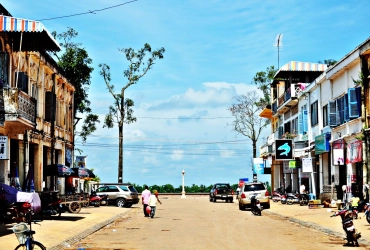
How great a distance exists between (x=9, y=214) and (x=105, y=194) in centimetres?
2225

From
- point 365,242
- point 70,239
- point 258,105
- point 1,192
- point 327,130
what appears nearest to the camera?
point 365,242

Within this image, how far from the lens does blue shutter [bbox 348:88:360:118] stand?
1296 inches

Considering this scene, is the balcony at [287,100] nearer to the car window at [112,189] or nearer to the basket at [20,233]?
the car window at [112,189]

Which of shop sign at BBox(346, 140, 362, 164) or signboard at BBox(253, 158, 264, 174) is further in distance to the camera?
signboard at BBox(253, 158, 264, 174)

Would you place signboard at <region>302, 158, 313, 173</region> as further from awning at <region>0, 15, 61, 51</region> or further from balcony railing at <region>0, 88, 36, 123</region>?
balcony railing at <region>0, 88, 36, 123</region>

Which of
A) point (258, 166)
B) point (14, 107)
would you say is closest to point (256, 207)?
point (14, 107)

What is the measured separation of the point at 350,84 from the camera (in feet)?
115

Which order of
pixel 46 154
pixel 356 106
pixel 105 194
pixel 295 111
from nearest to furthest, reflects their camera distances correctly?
pixel 356 106, pixel 46 154, pixel 105 194, pixel 295 111

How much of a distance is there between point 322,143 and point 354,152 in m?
6.64

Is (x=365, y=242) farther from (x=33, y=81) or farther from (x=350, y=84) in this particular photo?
(x=33, y=81)

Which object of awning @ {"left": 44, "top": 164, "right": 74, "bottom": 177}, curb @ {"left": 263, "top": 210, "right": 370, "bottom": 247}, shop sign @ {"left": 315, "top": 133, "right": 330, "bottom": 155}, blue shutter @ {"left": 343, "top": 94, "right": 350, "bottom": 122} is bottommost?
curb @ {"left": 263, "top": 210, "right": 370, "bottom": 247}

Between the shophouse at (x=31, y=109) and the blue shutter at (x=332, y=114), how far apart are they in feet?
52.2

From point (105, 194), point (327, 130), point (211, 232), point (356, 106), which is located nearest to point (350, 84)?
point (356, 106)

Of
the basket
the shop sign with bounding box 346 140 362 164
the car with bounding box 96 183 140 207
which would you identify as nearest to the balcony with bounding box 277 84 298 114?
the car with bounding box 96 183 140 207
